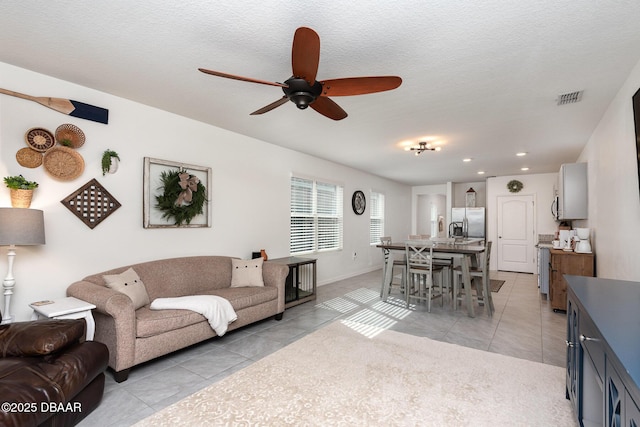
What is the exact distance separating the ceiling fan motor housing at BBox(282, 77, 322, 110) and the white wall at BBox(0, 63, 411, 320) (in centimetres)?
222

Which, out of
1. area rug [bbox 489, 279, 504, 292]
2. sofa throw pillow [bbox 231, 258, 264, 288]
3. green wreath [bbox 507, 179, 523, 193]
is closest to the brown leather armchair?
sofa throw pillow [bbox 231, 258, 264, 288]

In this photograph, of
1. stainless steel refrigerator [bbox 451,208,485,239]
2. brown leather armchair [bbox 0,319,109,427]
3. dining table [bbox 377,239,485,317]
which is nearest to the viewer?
brown leather armchair [bbox 0,319,109,427]

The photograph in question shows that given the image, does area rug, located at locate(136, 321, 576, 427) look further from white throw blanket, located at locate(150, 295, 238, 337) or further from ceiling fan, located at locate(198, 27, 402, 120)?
ceiling fan, located at locate(198, 27, 402, 120)

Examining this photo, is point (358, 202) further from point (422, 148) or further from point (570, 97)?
point (570, 97)

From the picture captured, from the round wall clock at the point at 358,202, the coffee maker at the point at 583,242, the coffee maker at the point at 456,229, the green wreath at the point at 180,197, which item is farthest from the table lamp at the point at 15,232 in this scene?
the coffee maker at the point at 456,229

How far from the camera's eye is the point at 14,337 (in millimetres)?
1928

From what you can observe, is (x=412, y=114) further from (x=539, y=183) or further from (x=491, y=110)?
(x=539, y=183)

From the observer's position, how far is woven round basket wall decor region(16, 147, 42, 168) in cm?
264

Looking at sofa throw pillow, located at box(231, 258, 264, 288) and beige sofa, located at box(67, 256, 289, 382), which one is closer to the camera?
beige sofa, located at box(67, 256, 289, 382)

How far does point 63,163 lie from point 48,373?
1.96m

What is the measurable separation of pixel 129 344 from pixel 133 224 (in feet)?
4.59

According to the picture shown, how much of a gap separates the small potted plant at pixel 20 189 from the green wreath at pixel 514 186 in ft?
30.4

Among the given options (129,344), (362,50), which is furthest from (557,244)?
(129,344)

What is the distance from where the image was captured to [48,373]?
1.77m
